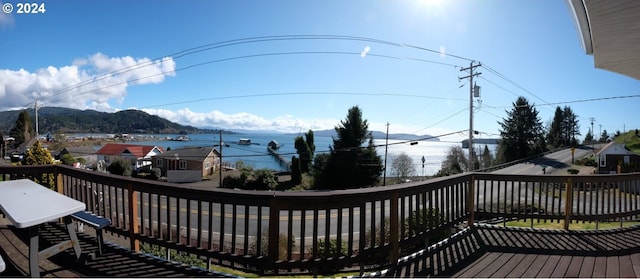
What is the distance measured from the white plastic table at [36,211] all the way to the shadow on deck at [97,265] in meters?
0.13

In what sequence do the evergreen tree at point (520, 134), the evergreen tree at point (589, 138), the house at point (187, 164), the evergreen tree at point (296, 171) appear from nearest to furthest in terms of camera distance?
the evergreen tree at point (296, 171)
the house at point (187, 164)
the evergreen tree at point (520, 134)
the evergreen tree at point (589, 138)

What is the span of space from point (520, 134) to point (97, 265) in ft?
149

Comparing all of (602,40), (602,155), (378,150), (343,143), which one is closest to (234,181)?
(343,143)

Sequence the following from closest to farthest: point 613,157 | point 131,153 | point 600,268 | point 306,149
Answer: point 600,268
point 613,157
point 306,149
point 131,153

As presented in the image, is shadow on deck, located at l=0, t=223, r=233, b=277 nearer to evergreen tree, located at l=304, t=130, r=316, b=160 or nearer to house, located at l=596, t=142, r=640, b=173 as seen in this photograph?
evergreen tree, located at l=304, t=130, r=316, b=160

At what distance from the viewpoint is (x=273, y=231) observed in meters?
2.18

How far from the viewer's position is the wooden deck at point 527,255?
8.50ft

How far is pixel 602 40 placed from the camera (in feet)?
9.99

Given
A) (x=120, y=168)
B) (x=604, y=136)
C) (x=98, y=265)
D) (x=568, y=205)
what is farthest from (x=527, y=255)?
(x=604, y=136)

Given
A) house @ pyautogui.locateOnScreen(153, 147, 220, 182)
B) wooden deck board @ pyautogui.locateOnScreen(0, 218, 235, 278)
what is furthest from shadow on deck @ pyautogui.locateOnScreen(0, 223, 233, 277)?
house @ pyautogui.locateOnScreen(153, 147, 220, 182)

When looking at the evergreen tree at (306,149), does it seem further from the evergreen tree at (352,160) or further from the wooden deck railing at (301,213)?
the wooden deck railing at (301,213)

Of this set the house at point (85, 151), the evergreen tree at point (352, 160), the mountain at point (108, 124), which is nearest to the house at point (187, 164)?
the mountain at point (108, 124)

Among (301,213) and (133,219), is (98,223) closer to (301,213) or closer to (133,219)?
(133,219)

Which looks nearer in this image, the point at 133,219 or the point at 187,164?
the point at 133,219
